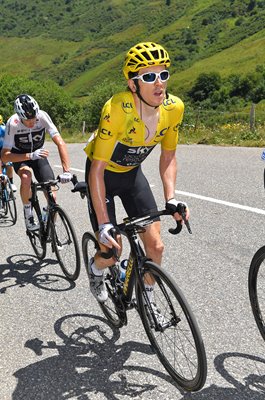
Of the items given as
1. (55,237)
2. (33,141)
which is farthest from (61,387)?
(33,141)

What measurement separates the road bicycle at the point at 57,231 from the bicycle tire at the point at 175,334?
1919mm

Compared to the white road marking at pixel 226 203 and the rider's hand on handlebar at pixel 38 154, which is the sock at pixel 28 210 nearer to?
the rider's hand on handlebar at pixel 38 154

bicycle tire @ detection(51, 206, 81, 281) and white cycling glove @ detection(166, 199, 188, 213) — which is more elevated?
white cycling glove @ detection(166, 199, 188, 213)

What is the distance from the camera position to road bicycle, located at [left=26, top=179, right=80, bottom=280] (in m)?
5.34

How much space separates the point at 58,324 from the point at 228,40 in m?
198

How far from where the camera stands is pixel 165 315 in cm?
336

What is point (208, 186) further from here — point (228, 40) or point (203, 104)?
point (228, 40)

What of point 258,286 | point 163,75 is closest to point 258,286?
point 258,286

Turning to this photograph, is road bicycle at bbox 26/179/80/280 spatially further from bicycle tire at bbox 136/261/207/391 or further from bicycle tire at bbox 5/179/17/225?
bicycle tire at bbox 5/179/17/225

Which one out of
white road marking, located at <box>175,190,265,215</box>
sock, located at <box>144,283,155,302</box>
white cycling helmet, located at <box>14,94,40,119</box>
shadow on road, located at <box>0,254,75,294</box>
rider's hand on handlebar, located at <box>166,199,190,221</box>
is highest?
white cycling helmet, located at <box>14,94,40,119</box>

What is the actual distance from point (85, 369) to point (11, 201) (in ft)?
18.3

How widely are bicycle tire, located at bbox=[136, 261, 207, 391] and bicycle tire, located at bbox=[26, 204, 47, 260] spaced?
109 inches

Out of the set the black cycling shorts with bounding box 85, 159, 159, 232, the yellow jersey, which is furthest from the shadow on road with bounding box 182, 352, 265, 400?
the yellow jersey

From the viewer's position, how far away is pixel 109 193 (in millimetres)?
3939
